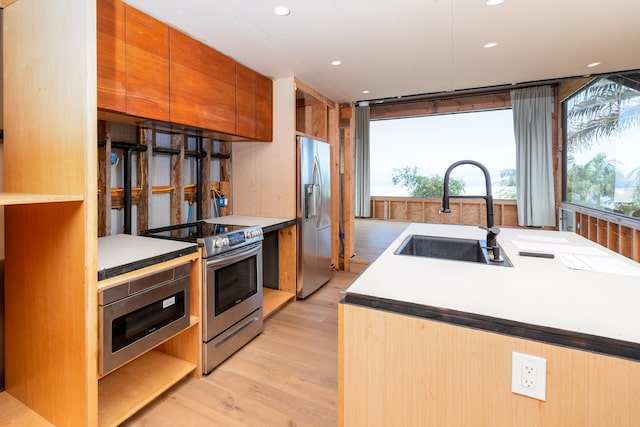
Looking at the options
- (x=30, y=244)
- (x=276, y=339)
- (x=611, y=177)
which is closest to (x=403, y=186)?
(x=611, y=177)

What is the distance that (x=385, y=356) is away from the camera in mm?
1014

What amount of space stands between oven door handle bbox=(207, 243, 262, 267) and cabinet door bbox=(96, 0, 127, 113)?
1087 millimetres

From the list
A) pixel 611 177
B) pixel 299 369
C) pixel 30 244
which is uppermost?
pixel 611 177

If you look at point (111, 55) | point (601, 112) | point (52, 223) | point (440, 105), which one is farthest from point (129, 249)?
point (440, 105)

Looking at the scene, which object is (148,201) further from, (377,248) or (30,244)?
(377,248)

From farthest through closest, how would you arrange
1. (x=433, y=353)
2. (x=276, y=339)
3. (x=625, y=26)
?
(x=276, y=339), (x=625, y=26), (x=433, y=353)

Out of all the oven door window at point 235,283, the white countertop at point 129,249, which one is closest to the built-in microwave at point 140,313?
the white countertop at point 129,249

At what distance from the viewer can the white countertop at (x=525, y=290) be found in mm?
853

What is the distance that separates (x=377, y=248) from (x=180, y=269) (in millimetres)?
3885

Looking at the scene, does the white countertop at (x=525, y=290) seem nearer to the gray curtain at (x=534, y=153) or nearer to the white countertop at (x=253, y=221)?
the white countertop at (x=253, y=221)

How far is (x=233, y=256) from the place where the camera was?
7.63ft

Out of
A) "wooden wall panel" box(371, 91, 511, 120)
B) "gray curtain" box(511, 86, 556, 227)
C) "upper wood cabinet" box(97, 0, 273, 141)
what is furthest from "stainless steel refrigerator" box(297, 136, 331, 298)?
"gray curtain" box(511, 86, 556, 227)

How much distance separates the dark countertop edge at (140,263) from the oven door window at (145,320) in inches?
9.1

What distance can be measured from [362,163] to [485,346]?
7352 millimetres
